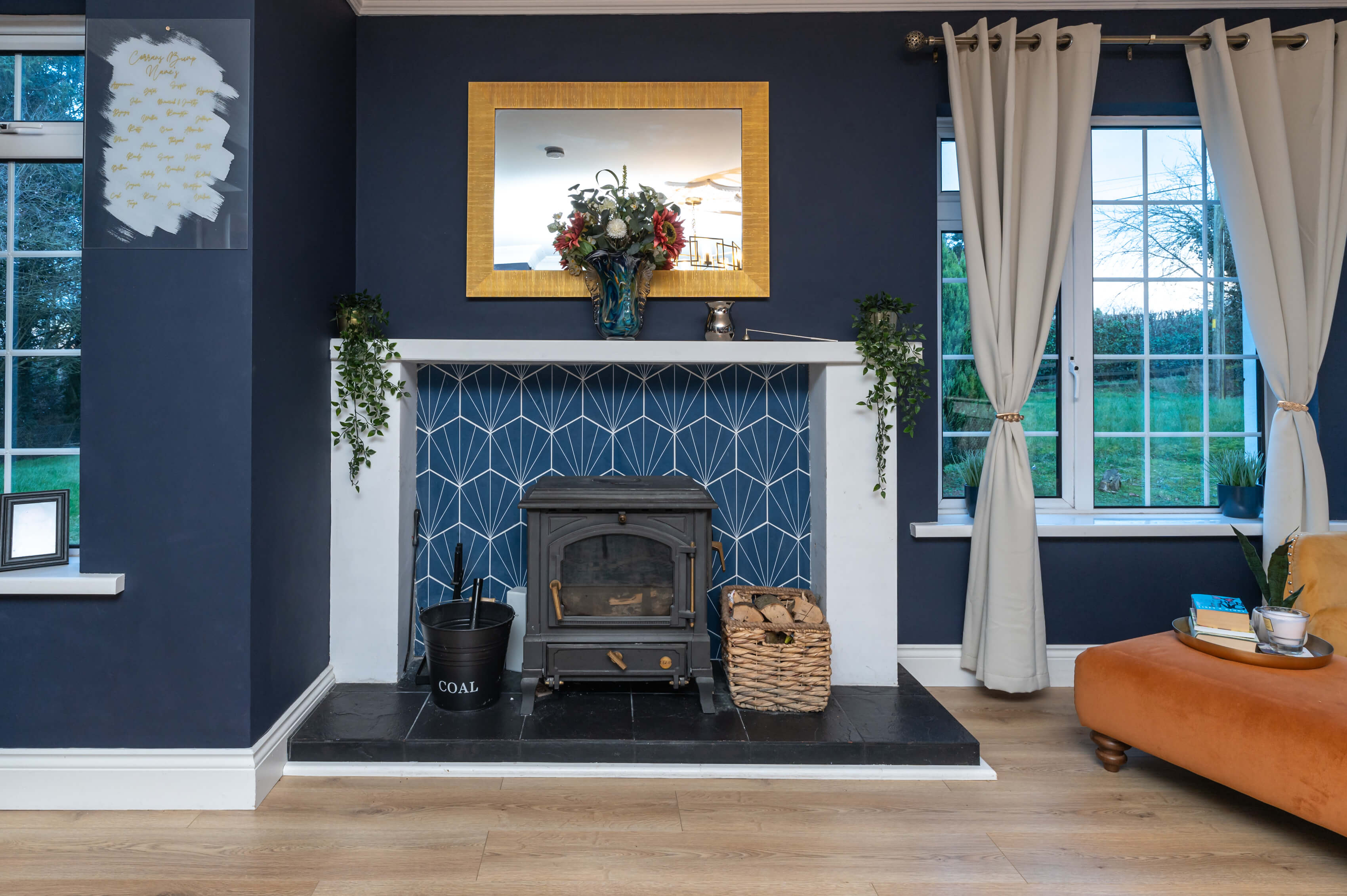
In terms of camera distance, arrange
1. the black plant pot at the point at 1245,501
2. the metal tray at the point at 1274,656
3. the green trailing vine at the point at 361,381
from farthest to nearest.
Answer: the black plant pot at the point at 1245,501 → the green trailing vine at the point at 361,381 → the metal tray at the point at 1274,656

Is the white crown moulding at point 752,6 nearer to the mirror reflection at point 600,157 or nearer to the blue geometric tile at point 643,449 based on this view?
the mirror reflection at point 600,157

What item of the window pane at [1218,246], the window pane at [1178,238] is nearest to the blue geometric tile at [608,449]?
the window pane at [1178,238]

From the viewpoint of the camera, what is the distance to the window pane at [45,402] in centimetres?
239

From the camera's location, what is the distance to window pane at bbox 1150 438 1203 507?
313 centimetres

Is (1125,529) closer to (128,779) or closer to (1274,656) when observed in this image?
(1274,656)

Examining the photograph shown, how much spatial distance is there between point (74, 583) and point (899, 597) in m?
2.68

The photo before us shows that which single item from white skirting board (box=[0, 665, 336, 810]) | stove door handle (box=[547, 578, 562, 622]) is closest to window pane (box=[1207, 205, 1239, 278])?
stove door handle (box=[547, 578, 562, 622])

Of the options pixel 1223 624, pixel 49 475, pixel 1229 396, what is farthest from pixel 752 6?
pixel 49 475

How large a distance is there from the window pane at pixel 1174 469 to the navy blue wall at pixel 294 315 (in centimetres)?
328

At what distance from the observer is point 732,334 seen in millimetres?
2795

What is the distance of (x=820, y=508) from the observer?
2.78 m

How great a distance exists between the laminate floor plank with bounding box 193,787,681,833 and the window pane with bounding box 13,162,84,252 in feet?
6.16

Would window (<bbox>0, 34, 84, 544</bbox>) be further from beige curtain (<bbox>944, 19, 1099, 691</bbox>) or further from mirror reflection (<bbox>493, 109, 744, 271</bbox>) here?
beige curtain (<bbox>944, 19, 1099, 691</bbox>)

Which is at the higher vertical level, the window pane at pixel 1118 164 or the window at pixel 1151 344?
the window pane at pixel 1118 164
